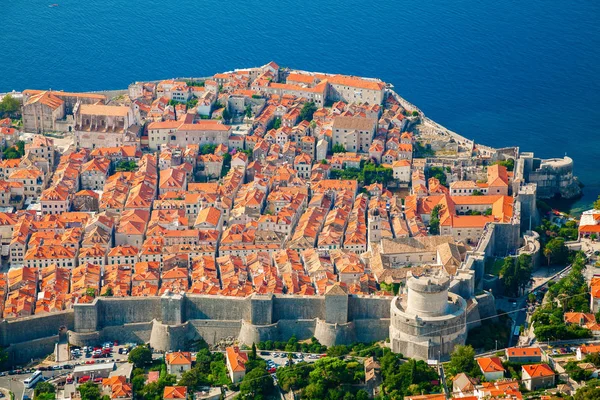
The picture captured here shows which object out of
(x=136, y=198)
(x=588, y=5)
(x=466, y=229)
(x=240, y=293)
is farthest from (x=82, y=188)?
(x=588, y=5)

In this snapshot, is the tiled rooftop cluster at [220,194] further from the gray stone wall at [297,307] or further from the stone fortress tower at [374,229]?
the gray stone wall at [297,307]

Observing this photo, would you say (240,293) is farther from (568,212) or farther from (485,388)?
(568,212)

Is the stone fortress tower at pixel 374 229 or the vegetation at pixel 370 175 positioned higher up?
the vegetation at pixel 370 175

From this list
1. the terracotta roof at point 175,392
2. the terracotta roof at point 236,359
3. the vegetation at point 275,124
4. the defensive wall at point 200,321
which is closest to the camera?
the terracotta roof at point 175,392

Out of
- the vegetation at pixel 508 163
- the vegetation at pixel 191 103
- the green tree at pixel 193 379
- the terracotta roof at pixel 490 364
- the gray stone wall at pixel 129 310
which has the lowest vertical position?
the green tree at pixel 193 379

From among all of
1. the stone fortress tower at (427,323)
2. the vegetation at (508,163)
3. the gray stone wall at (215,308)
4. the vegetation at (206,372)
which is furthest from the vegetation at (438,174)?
the vegetation at (206,372)

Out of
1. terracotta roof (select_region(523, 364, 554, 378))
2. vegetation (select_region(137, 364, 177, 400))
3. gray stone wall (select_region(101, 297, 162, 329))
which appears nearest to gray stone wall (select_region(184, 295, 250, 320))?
gray stone wall (select_region(101, 297, 162, 329))
